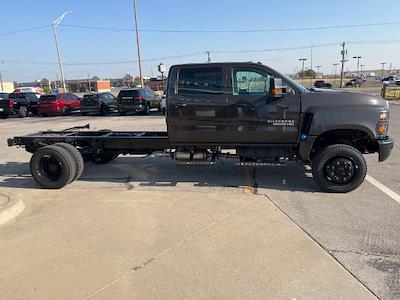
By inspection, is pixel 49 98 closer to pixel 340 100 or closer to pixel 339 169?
pixel 340 100

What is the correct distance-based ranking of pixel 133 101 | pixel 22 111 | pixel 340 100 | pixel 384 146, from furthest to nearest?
pixel 22 111
pixel 133 101
pixel 384 146
pixel 340 100

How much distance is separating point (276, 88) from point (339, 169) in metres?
1.64

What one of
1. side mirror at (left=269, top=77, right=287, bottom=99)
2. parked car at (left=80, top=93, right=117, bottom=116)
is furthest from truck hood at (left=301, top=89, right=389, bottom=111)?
parked car at (left=80, top=93, right=117, bottom=116)

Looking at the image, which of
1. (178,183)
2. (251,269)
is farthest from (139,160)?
(251,269)

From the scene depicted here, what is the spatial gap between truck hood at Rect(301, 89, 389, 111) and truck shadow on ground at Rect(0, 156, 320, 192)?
1431mm

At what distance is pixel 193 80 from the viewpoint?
655 centimetres

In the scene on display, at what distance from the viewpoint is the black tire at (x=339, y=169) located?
607 centimetres

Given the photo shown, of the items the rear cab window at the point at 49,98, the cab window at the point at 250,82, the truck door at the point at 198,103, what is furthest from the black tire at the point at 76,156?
the rear cab window at the point at 49,98

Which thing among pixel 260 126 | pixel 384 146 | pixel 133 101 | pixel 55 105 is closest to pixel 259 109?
pixel 260 126

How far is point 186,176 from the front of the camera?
289 inches

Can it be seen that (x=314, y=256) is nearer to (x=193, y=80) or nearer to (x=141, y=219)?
(x=141, y=219)

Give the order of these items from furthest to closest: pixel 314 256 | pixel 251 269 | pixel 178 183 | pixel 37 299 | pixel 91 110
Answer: pixel 91 110 < pixel 178 183 < pixel 314 256 < pixel 251 269 < pixel 37 299

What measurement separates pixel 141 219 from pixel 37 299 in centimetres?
195

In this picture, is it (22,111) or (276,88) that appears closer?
(276,88)
